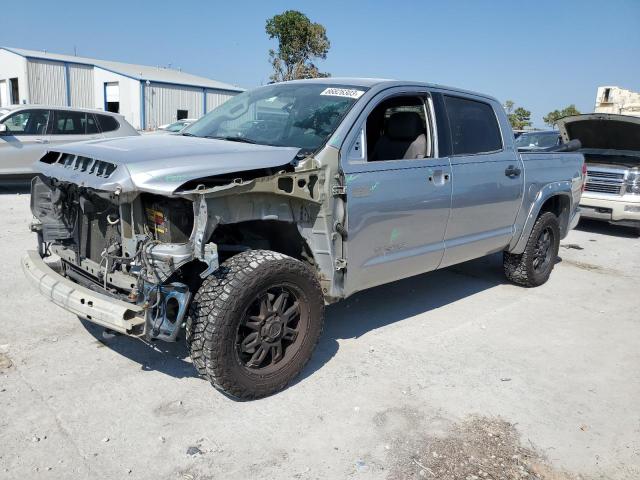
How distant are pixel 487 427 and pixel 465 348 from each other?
118 cm

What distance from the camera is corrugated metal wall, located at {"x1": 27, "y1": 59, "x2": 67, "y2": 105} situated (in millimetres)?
33031

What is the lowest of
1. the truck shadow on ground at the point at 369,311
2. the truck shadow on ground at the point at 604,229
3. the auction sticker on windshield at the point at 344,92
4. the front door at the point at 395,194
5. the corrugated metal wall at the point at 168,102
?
the truck shadow on ground at the point at 369,311

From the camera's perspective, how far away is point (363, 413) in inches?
131

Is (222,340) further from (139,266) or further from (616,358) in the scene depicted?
(616,358)

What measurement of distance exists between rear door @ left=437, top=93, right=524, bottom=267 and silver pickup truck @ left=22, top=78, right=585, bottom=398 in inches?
0.7

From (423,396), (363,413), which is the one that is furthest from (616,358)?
(363,413)

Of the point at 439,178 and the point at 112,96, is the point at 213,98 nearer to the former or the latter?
the point at 112,96

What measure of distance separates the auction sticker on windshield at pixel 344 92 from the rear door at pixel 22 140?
321 inches

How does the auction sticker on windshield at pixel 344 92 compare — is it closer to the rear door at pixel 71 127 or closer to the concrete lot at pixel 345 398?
the concrete lot at pixel 345 398

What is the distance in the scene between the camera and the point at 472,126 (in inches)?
193

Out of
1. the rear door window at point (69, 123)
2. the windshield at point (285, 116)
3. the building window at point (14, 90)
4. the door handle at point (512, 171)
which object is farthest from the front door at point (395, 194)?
the building window at point (14, 90)

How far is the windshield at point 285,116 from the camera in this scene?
3.85 meters

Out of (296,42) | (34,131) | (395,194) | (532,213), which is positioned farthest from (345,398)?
(296,42)

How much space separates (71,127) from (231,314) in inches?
372
